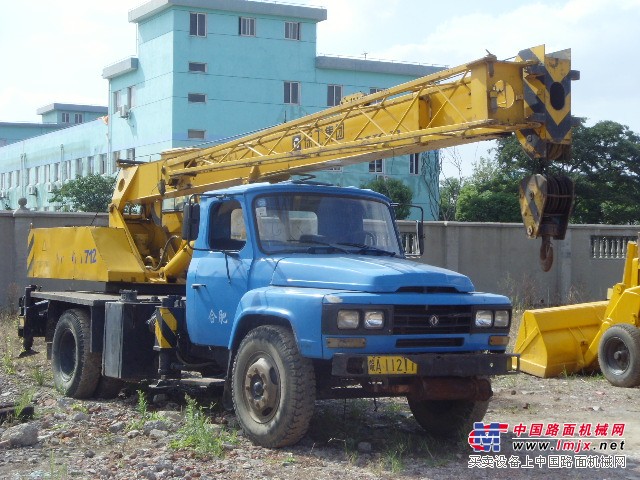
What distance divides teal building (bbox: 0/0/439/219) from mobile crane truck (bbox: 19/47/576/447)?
113 ft

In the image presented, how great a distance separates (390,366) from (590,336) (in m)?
6.24

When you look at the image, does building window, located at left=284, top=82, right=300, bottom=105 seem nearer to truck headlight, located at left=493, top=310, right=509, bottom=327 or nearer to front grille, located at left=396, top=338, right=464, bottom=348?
truck headlight, located at left=493, top=310, right=509, bottom=327

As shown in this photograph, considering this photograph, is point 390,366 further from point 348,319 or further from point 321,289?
point 321,289

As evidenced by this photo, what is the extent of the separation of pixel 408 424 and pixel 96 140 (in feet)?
151

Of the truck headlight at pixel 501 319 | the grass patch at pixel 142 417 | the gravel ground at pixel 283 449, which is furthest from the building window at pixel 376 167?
the truck headlight at pixel 501 319

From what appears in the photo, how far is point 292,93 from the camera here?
49062mm

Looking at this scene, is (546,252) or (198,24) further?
(198,24)

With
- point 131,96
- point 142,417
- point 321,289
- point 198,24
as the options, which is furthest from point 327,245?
point 131,96

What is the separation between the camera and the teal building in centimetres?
4631

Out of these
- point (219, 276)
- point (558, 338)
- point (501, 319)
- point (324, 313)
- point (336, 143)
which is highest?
point (336, 143)

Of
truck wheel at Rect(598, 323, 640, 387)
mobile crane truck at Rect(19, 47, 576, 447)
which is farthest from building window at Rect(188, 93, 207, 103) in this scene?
truck wheel at Rect(598, 323, 640, 387)

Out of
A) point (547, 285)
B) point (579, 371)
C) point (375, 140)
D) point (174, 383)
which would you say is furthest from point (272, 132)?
point (547, 285)

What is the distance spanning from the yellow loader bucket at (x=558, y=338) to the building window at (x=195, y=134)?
114ft

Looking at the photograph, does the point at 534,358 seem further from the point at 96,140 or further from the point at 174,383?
the point at 96,140
